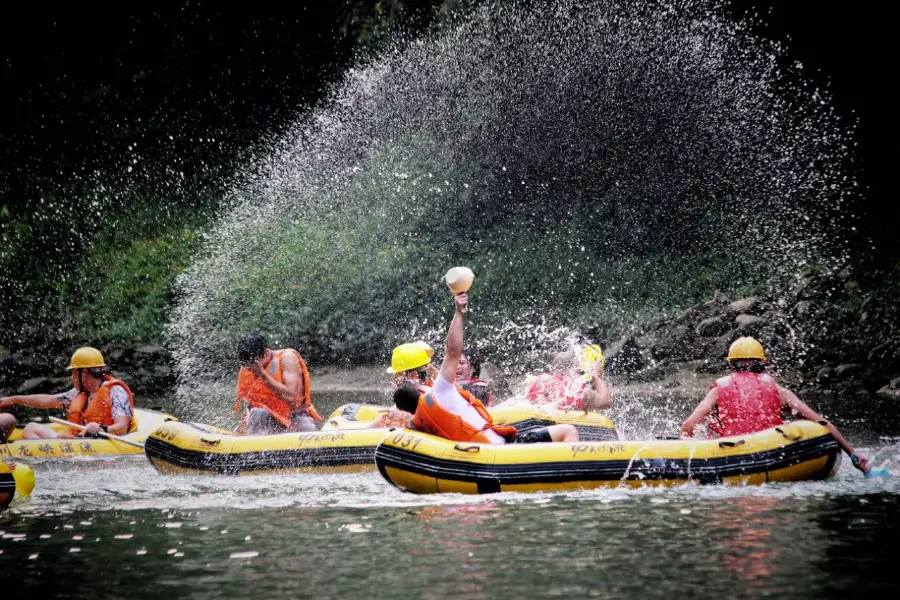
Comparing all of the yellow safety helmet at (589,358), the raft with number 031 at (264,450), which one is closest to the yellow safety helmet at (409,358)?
the raft with number 031 at (264,450)

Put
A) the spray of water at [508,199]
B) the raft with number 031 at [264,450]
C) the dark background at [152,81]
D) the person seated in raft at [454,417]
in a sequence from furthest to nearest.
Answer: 1. the dark background at [152,81]
2. the spray of water at [508,199]
3. the raft with number 031 at [264,450]
4. the person seated in raft at [454,417]

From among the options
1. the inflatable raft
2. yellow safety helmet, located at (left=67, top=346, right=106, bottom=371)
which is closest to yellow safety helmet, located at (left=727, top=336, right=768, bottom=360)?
the inflatable raft

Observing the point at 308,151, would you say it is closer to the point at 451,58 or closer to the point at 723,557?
the point at 451,58

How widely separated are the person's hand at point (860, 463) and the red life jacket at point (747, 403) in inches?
26.4

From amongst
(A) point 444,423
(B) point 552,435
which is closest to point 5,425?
(A) point 444,423

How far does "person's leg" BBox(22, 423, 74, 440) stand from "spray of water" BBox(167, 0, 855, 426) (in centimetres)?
895

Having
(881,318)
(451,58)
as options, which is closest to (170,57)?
(451,58)

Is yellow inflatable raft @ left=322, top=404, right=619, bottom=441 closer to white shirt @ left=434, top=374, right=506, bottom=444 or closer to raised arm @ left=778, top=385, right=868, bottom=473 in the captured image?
white shirt @ left=434, top=374, right=506, bottom=444

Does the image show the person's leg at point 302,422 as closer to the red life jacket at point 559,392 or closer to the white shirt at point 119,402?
the white shirt at point 119,402

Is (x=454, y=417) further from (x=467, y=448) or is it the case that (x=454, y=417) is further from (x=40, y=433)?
(x=40, y=433)

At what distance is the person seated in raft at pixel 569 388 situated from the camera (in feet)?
35.6

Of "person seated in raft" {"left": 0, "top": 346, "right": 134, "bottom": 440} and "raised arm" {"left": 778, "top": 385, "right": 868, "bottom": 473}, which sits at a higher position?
"person seated in raft" {"left": 0, "top": 346, "right": 134, "bottom": 440}

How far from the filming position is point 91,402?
1195 cm

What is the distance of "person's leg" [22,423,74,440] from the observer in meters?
11.7
